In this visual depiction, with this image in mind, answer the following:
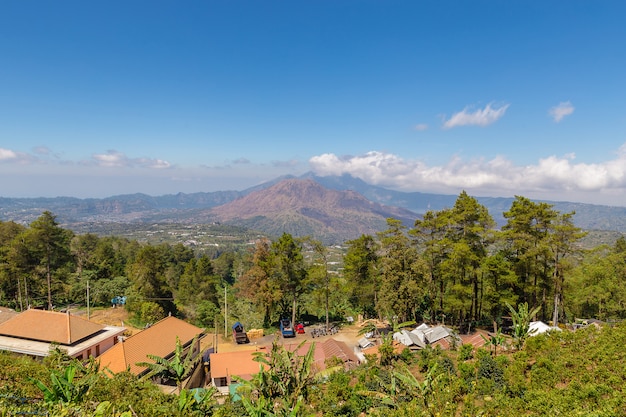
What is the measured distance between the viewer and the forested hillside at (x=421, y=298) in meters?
9.87

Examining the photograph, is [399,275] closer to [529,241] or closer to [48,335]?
[529,241]

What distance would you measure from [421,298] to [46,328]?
28.8 metres

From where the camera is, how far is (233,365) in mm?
19234

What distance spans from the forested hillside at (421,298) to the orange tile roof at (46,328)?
28.3 ft

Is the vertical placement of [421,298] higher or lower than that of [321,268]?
lower

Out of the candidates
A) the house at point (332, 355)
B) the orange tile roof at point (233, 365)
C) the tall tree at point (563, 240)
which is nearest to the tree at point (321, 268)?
the house at point (332, 355)

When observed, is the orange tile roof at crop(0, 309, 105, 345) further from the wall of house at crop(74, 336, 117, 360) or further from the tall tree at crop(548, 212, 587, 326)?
the tall tree at crop(548, 212, 587, 326)

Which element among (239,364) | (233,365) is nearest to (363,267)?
(239,364)

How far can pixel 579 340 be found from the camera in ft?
43.5

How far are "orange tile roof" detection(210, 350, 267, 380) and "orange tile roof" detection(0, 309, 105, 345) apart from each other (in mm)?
9340

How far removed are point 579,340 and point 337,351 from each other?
42.5 ft


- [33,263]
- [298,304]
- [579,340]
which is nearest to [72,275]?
[33,263]

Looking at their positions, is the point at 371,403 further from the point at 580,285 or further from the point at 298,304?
the point at 580,285

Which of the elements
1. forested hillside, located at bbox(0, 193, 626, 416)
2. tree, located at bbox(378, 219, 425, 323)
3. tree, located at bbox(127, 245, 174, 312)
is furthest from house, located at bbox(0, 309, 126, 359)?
tree, located at bbox(378, 219, 425, 323)
